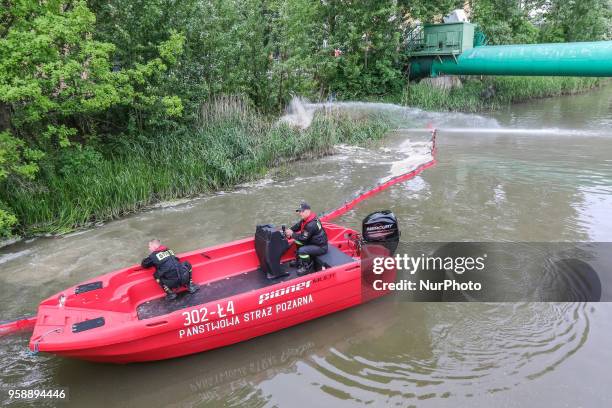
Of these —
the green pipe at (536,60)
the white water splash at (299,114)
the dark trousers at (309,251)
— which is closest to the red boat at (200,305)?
the dark trousers at (309,251)

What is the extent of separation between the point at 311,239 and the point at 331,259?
0.43m

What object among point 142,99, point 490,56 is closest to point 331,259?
point 142,99

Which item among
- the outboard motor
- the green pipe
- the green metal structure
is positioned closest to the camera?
the outboard motor

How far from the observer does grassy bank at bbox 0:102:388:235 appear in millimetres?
10000

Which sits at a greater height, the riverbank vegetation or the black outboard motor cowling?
the riverbank vegetation

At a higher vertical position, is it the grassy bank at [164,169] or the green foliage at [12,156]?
the green foliage at [12,156]

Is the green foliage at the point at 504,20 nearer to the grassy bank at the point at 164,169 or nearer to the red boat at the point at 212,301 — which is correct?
the grassy bank at the point at 164,169

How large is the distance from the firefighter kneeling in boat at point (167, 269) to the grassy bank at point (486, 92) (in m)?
18.1

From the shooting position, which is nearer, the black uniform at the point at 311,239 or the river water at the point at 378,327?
the river water at the point at 378,327

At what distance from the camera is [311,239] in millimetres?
7160

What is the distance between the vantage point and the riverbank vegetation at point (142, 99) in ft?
29.2

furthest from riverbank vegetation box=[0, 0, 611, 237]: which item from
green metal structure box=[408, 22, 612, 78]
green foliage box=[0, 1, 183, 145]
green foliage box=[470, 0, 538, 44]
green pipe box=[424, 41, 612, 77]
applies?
green foliage box=[470, 0, 538, 44]

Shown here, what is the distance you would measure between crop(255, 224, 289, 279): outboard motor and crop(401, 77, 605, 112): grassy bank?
17.1 meters

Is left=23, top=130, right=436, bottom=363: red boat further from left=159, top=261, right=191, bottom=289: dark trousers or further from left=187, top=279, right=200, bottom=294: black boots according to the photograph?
left=159, top=261, right=191, bottom=289: dark trousers
